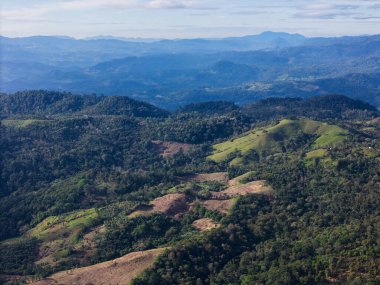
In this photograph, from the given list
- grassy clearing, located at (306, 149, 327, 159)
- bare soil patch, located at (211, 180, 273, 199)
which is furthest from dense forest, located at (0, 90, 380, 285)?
grassy clearing, located at (306, 149, 327, 159)

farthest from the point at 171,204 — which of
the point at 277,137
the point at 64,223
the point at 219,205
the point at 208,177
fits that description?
the point at 277,137

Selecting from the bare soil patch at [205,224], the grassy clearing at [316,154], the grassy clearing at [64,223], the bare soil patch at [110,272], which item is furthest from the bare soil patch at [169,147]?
the bare soil patch at [110,272]

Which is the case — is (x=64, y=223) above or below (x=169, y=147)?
below

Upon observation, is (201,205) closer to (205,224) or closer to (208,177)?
(205,224)

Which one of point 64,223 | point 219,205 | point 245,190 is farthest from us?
point 245,190

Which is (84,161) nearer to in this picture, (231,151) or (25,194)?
(25,194)

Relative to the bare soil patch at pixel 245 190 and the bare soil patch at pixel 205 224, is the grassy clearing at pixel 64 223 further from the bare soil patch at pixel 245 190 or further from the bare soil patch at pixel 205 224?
the bare soil patch at pixel 245 190
